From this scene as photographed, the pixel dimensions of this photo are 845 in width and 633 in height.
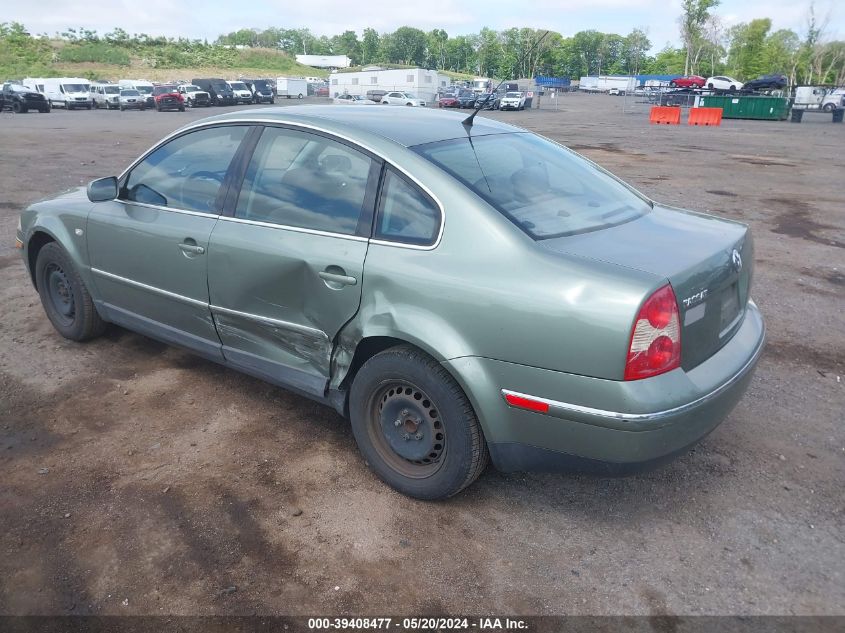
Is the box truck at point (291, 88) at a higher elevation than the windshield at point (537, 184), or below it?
below

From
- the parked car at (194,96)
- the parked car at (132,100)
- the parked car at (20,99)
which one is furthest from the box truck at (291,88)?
the parked car at (20,99)

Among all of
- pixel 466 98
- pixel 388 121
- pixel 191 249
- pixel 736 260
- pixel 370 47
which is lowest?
pixel 466 98

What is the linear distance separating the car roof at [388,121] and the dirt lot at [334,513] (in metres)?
1.66

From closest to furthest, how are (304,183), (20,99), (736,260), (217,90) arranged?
(736,260)
(304,183)
(20,99)
(217,90)

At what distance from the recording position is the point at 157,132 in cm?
2414

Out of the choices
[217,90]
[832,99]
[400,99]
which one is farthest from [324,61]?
[832,99]

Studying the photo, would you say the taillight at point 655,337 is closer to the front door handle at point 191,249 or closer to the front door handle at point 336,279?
the front door handle at point 336,279

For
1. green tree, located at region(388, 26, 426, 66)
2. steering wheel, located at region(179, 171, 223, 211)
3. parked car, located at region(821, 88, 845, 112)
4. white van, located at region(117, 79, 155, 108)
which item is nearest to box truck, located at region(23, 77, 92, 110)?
white van, located at region(117, 79, 155, 108)

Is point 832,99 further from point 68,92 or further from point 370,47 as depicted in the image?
point 370,47

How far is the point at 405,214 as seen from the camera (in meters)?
3.05

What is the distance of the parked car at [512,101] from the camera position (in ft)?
148

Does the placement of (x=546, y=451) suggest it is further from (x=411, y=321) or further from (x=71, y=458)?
(x=71, y=458)

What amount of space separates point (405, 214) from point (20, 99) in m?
41.4

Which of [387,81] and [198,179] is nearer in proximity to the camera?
[198,179]
